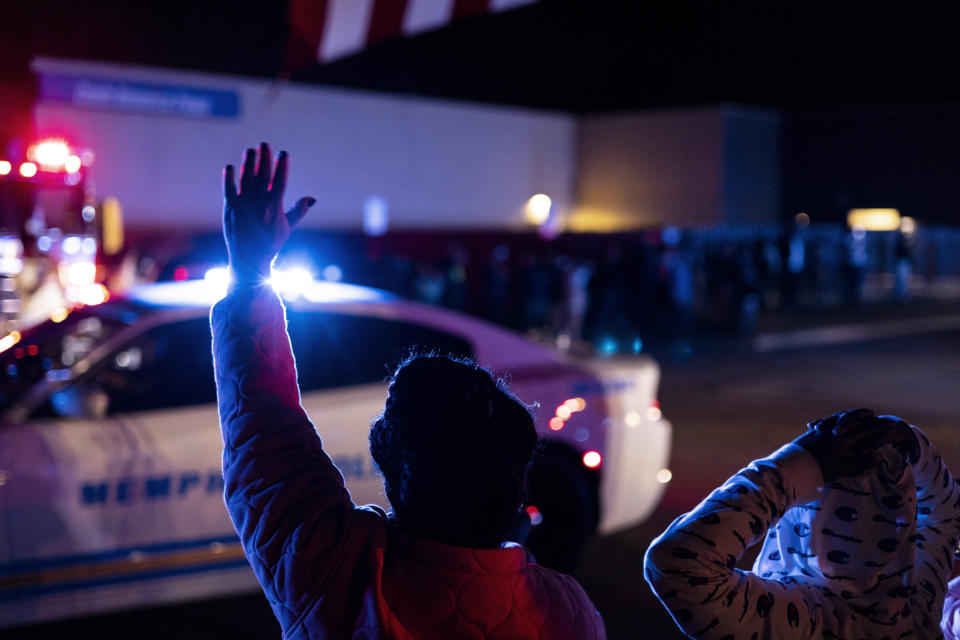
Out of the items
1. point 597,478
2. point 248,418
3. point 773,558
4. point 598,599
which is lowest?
point 598,599

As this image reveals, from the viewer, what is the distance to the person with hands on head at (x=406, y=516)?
4.78ft

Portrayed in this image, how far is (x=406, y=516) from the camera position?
1.51m

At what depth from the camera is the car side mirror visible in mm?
4074

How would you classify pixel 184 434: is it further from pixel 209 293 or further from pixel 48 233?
pixel 48 233

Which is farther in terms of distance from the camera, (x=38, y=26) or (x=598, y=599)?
(x=38, y=26)

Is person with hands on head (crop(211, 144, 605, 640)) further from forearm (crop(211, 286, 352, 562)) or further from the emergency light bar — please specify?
the emergency light bar

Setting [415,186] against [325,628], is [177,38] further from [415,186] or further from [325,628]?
[325,628]

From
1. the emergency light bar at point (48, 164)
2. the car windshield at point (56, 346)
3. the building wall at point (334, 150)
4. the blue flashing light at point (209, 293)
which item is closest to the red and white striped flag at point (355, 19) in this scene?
the blue flashing light at point (209, 293)

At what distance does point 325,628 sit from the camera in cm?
148

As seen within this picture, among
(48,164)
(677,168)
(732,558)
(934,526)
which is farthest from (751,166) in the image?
(732,558)

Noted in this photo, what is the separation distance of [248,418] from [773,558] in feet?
3.30

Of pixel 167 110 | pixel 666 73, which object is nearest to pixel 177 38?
pixel 167 110

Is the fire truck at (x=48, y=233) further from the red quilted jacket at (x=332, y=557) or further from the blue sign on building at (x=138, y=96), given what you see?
the blue sign on building at (x=138, y=96)

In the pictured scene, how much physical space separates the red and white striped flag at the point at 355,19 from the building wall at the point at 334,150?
12.8m
